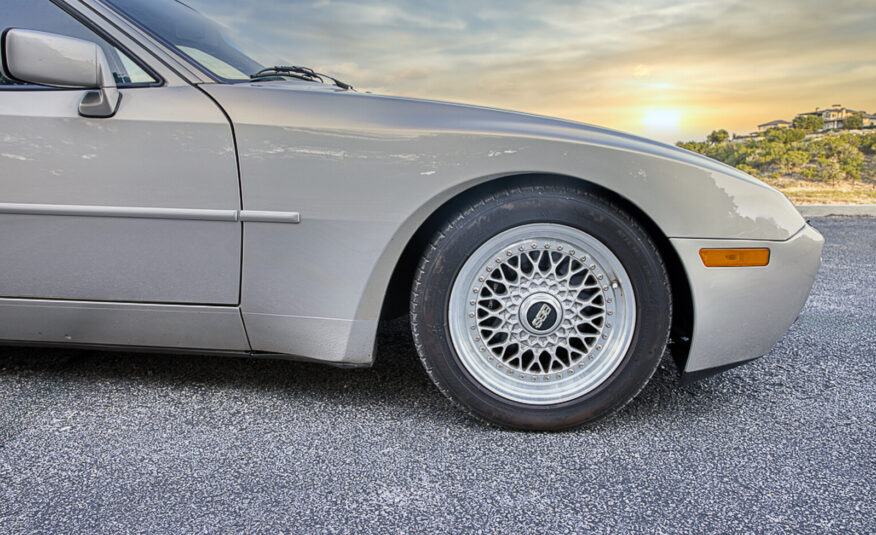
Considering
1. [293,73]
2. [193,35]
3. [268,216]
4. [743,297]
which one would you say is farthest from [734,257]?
[193,35]

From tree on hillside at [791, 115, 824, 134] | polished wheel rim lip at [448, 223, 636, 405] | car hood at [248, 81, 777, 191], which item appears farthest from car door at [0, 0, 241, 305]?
tree on hillside at [791, 115, 824, 134]

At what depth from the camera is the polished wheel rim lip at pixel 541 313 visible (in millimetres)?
1867

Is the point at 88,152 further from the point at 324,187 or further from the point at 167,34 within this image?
the point at 324,187

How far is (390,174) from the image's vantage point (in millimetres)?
1786

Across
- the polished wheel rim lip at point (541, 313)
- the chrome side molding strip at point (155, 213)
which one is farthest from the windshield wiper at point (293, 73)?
the polished wheel rim lip at point (541, 313)

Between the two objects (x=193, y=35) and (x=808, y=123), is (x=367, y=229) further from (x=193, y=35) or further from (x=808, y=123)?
(x=808, y=123)

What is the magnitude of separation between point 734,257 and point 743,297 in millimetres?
129

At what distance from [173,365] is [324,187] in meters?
1.11

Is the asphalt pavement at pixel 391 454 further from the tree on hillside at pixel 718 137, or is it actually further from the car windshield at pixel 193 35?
the tree on hillside at pixel 718 137

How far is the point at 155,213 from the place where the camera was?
6.01 feet

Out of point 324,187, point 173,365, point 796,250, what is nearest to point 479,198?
point 324,187

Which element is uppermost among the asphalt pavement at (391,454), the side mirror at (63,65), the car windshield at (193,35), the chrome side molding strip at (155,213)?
the car windshield at (193,35)

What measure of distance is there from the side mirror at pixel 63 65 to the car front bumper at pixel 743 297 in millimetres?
1739

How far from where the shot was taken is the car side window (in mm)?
1902
